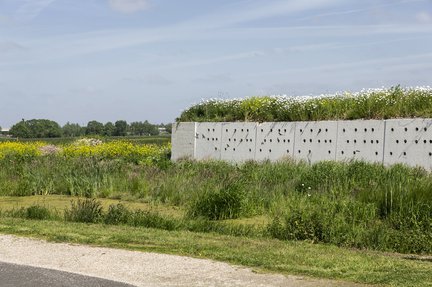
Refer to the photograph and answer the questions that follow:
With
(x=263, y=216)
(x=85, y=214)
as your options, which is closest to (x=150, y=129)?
(x=263, y=216)

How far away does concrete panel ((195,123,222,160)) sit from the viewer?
96.9 ft

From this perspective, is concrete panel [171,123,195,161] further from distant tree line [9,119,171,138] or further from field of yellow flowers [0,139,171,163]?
distant tree line [9,119,171,138]

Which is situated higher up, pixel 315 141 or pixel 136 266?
pixel 315 141

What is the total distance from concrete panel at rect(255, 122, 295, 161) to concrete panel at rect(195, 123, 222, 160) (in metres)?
2.42

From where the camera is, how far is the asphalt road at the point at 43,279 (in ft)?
27.3

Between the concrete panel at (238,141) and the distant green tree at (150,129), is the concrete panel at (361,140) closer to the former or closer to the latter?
the concrete panel at (238,141)

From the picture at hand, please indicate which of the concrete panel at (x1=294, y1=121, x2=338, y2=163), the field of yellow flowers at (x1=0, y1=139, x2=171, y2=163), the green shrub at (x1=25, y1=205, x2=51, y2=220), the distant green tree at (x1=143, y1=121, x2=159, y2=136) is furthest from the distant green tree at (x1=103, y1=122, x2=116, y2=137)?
the green shrub at (x1=25, y1=205, x2=51, y2=220)

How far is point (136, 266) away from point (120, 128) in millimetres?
55566

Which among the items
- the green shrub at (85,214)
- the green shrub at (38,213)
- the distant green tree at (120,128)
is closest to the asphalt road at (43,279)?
the green shrub at (85,214)

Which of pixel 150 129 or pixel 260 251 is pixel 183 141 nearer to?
pixel 260 251

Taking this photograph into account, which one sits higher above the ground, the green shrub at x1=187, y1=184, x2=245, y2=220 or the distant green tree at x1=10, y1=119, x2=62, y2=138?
the distant green tree at x1=10, y1=119, x2=62, y2=138

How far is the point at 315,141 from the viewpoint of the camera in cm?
2511

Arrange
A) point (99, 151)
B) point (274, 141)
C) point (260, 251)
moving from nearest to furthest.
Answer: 1. point (260, 251)
2. point (274, 141)
3. point (99, 151)

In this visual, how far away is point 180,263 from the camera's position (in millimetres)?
9391
